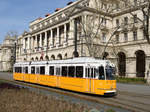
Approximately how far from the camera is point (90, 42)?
95.3ft

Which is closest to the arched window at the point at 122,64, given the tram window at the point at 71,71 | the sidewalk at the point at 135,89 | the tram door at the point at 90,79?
the sidewalk at the point at 135,89

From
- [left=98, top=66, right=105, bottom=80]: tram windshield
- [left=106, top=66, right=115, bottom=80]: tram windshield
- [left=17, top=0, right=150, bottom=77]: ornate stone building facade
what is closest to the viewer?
[left=98, top=66, right=105, bottom=80]: tram windshield

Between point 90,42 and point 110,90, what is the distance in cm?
1569

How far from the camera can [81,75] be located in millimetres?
15109

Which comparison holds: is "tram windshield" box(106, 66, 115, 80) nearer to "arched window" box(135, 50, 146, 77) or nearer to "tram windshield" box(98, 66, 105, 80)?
"tram windshield" box(98, 66, 105, 80)

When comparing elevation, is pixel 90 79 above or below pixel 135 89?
above

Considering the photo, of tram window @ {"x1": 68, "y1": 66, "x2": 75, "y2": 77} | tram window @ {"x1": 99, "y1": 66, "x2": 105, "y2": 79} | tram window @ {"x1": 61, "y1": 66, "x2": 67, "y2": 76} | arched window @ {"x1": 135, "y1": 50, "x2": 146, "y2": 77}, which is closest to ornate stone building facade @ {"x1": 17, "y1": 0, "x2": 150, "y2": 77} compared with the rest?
arched window @ {"x1": 135, "y1": 50, "x2": 146, "y2": 77}

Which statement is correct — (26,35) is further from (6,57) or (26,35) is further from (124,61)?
(124,61)

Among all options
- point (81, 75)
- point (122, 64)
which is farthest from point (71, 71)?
point (122, 64)

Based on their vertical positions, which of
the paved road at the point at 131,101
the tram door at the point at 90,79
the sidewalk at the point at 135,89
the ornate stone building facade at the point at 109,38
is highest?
the ornate stone building facade at the point at 109,38

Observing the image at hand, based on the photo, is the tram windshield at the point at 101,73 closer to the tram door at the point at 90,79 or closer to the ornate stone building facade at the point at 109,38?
the tram door at the point at 90,79

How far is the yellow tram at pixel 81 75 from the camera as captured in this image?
14.0 metres

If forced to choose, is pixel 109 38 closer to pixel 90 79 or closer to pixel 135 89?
pixel 135 89

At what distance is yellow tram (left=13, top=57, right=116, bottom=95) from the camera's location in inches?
551
